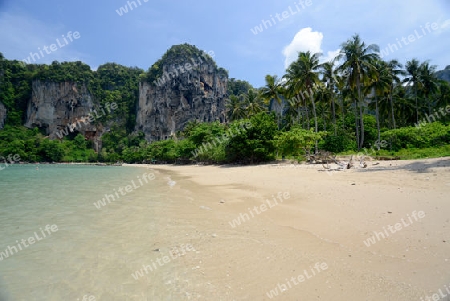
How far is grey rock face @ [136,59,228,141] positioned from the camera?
88.0 metres

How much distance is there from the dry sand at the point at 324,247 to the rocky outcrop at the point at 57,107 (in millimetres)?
102275

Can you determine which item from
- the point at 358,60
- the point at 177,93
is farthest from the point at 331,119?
the point at 177,93

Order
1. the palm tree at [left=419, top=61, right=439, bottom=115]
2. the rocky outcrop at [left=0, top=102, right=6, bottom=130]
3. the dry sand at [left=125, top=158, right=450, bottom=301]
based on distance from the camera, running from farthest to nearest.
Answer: the rocky outcrop at [left=0, top=102, right=6, bottom=130], the palm tree at [left=419, top=61, right=439, bottom=115], the dry sand at [left=125, top=158, right=450, bottom=301]

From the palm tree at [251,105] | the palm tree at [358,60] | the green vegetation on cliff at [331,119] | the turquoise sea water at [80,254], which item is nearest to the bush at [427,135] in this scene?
the green vegetation on cliff at [331,119]

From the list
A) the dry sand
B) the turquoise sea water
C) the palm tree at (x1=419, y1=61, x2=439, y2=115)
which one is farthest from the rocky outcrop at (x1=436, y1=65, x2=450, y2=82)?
the turquoise sea water

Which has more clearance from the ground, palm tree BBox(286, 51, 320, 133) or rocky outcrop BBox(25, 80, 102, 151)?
rocky outcrop BBox(25, 80, 102, 151)

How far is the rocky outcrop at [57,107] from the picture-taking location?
8881 cm

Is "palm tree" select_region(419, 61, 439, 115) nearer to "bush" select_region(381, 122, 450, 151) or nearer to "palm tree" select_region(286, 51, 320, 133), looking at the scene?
"bush" select_region(381, 122, 450, 151)

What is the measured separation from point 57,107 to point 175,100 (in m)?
47.1

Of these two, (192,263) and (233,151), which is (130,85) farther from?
(192,263)

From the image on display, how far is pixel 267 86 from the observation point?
36.7 metres

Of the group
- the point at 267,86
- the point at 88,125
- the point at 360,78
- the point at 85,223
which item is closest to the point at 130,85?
the point at 88,125

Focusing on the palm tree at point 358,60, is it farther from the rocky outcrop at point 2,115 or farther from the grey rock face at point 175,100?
the rocky outcrop at point 2,115

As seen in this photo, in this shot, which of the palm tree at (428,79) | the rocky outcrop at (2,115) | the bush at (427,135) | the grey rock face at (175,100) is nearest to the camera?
the bush at (427,135)
